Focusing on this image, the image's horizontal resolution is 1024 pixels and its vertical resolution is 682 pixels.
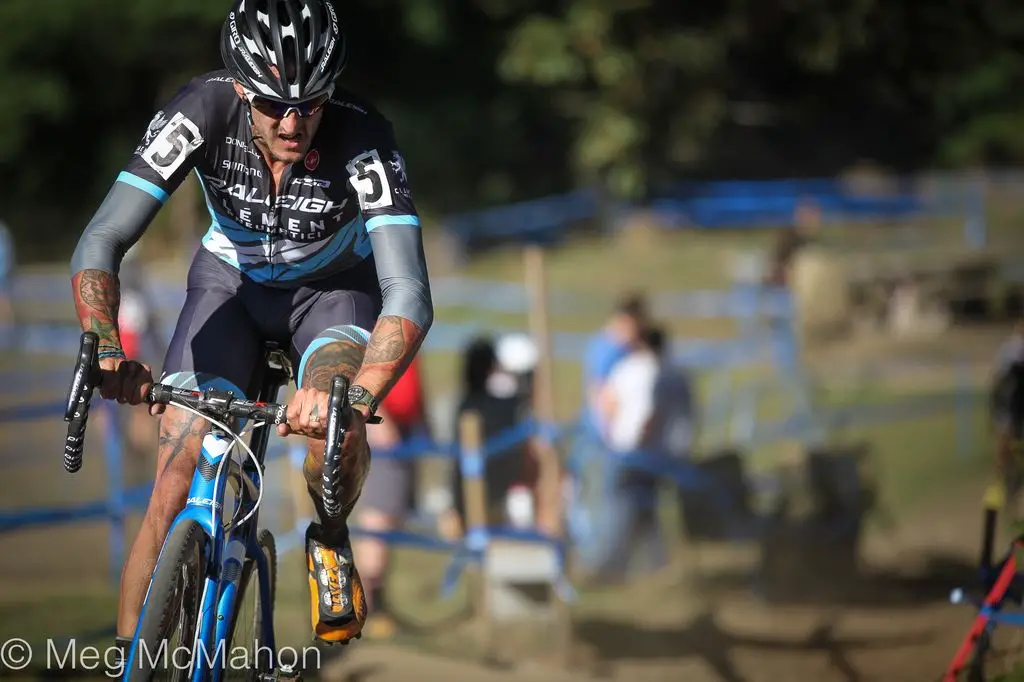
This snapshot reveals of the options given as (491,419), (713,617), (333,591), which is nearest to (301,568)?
(491,419)

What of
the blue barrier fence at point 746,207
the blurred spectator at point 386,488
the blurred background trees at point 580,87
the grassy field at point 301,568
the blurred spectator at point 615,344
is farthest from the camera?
the blue barrier fence at point 746,207

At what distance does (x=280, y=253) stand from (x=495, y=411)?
5.03 meters

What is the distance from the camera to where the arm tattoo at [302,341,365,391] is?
4.15m

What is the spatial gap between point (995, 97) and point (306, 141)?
2471 cm

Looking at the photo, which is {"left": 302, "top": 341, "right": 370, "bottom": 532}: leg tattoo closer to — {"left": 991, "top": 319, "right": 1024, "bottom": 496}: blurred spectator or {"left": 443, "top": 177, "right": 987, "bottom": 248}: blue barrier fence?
{"left": 991, "top": 319, "right": 1024, "bottom": 496}: blurred spectator

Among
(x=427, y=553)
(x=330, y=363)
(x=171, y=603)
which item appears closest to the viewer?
(x=171, y=603)

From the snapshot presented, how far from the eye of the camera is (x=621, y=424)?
10328 millimetres

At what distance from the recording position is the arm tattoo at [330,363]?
13.6ft

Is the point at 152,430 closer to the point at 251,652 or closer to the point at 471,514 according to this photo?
the point at 471,514

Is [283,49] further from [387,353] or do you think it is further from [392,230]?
[387,353]

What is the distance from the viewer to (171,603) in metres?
3.77

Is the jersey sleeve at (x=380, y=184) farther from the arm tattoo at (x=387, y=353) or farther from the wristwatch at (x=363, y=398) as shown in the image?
the wristwatch at (x=363, y=398)

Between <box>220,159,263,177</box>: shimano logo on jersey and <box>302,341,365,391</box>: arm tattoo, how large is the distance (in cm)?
65

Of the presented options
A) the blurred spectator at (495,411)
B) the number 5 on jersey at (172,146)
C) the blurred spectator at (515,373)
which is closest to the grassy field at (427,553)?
the blurred spectator at (495,411)
